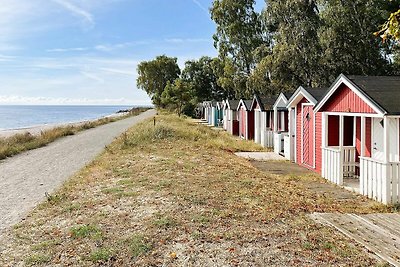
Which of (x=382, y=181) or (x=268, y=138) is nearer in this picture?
(x=382, y=181)

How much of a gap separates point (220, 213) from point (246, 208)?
2.24ft

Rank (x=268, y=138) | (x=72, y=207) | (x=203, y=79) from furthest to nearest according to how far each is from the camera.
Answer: (x=203, y=79), (x=268, y=138), (x=72, y=207)

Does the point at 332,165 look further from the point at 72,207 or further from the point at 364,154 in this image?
the point at 72,207

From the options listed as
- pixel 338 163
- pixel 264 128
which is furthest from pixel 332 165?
pixel 264 128

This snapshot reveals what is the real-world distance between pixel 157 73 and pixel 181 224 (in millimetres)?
84647

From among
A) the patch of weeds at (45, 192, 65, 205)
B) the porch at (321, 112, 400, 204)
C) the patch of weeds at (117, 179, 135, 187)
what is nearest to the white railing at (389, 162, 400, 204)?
the porch at (321, 112, 400, 204)

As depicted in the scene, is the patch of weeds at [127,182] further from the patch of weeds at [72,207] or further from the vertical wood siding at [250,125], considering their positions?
the vertical wood siding at [250,125]

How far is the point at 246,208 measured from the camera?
7.40m

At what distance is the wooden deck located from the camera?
5359 mm

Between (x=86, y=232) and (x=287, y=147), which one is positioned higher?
(x=287, y=147)

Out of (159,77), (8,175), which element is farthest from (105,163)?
(159,77)

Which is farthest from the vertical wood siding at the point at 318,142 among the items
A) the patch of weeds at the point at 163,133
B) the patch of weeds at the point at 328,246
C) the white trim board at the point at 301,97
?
the patch of weeds at the point at 163,133

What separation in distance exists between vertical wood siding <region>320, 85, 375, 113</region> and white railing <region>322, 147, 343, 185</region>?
49.9 inches

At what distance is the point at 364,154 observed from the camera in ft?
37.6
